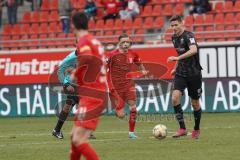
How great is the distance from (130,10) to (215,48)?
17.9 ft

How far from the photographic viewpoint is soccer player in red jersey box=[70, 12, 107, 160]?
9836 millimetres

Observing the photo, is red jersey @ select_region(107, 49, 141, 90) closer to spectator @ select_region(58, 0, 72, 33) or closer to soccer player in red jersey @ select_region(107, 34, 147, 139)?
soccer player in red jersey @ select_region(107, 34, 147, 139)

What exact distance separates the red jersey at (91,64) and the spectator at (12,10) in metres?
19.5

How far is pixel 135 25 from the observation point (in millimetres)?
26750

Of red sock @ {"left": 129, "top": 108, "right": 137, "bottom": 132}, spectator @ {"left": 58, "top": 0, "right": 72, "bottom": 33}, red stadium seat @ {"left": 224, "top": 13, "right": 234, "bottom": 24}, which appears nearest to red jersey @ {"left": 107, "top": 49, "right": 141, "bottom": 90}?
red sock @ {"left": 129, "top": 108, "right": 137, "bottom": 132}

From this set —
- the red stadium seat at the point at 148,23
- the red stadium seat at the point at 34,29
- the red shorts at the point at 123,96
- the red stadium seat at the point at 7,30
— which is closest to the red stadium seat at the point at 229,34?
the red stadium seat at the point at 148,23

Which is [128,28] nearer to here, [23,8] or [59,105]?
[59,105]

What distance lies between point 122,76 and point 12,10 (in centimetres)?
1309

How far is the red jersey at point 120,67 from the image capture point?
16984 millimetres

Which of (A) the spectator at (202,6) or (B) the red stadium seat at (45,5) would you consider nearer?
(A) the spectator at (202,6)

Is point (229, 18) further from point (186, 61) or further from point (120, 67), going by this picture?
point (186, 61)

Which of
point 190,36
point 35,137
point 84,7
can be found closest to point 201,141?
point 190,36

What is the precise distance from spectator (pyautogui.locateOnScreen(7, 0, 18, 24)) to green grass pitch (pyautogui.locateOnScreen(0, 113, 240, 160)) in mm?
9094

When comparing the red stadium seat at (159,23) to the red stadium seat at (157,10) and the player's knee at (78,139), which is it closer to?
the red stadium seat at (157,10)
